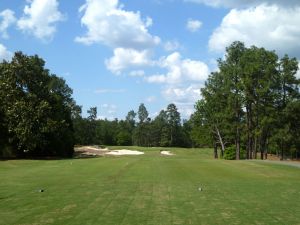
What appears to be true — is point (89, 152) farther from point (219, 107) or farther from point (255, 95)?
point (255, 95)

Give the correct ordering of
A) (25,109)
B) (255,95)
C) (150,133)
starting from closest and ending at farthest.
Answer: (25,109), (255,95), (150,133)

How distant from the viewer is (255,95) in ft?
205

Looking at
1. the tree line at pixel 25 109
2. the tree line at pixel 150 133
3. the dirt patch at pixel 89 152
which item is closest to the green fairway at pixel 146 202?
the tree line at pixel 25 109

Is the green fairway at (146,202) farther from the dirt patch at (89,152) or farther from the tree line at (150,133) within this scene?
the tree line at (150,133)

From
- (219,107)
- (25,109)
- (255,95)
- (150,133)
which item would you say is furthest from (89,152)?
(150,133)

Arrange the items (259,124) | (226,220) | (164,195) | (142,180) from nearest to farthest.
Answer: (226,220), (164,195), (142,180), (259,124)

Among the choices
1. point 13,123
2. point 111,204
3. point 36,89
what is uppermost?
point 36,89

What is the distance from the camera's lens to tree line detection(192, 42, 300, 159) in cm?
6141

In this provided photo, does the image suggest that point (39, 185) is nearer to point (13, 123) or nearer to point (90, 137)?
point (13, 123)

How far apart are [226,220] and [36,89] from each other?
154 ft

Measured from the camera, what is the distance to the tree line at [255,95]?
61.4 meters

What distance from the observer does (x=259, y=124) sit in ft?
209

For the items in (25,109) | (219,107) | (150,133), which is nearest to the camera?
(25,109)

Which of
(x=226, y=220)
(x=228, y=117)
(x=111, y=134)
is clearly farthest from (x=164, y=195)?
(x=111, y=134)
